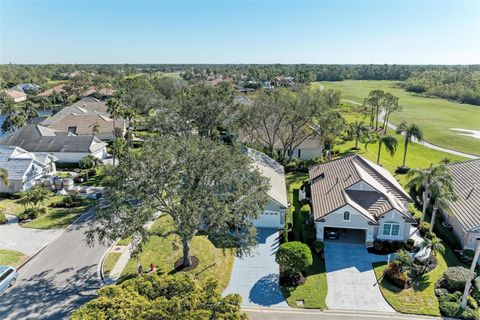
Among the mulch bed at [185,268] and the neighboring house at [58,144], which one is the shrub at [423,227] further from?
the neighboring house at [58,144]

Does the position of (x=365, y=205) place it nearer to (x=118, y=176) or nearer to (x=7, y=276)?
(x=118, y=176)

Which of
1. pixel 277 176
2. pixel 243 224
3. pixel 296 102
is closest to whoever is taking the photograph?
pixel 243 224

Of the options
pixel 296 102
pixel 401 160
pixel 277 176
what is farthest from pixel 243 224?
pixel 401 160

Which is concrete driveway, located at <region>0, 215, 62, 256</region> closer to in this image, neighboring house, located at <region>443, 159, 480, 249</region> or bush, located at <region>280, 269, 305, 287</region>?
bush, located at <region>280, 269, 305, 287</region>

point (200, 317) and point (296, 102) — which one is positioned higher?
point (296, 102)

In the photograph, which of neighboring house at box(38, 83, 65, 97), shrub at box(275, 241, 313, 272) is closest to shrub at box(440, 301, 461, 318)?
shrub at box(275, 241, 313, 272)

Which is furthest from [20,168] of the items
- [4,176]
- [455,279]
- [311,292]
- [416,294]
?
[455,279]

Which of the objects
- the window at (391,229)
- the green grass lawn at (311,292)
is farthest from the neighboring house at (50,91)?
the window at (391,229)
